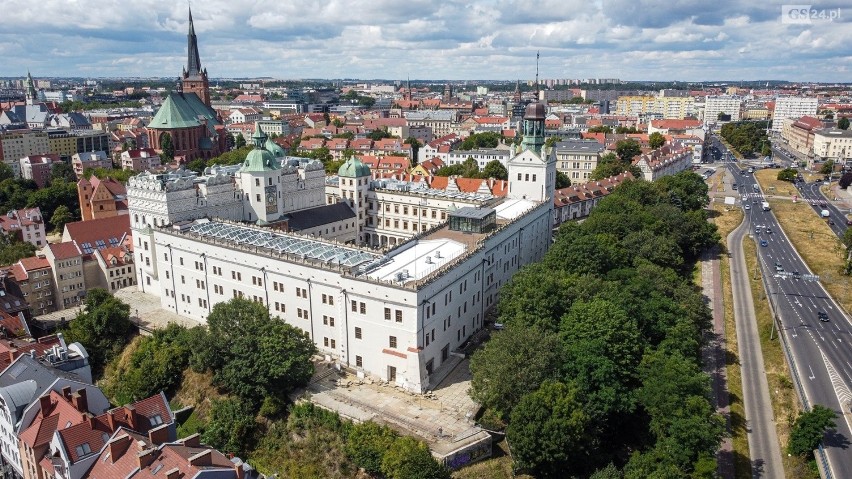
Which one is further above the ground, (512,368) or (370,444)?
(512,368)

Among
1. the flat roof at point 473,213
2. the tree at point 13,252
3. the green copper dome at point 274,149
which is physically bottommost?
the tree at point 13,252

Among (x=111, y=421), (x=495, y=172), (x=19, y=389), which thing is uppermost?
(x=495, y=172)

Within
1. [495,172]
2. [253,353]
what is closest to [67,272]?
[253,353]

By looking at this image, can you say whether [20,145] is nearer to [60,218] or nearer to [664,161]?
[60,218]

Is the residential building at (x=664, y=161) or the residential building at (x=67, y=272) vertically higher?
the residential building at (x=664, y=161)

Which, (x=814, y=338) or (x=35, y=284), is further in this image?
(x=35, y=284)

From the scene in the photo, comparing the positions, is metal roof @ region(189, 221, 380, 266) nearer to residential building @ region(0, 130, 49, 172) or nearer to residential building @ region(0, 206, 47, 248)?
residential building @ region(0, 206, 47, 248)

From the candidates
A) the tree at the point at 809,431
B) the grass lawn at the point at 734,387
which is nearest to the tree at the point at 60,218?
the grass lawn at the point at 734,387

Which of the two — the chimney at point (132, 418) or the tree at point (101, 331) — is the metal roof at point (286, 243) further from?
the chimney at point (132, 418)
